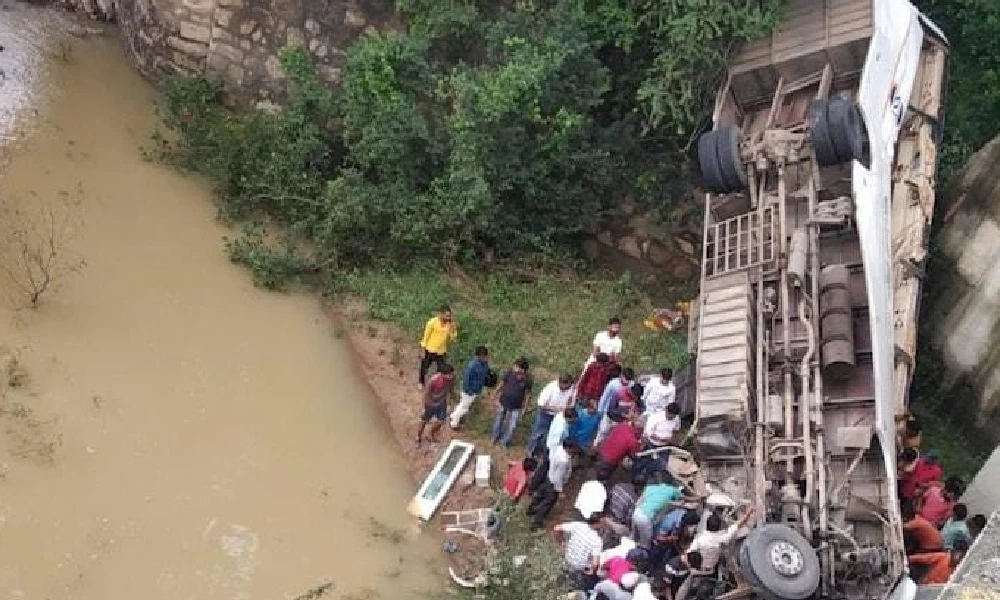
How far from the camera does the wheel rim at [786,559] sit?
26.5ft

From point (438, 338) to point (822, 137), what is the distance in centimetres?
423

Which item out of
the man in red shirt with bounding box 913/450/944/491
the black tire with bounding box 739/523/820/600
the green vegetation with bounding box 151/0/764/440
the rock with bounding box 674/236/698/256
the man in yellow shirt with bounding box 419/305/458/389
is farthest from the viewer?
the rock with bounding box 674/236/698/256

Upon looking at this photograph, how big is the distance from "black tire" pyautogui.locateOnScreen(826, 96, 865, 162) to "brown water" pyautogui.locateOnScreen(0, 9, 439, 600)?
5168 millimetres

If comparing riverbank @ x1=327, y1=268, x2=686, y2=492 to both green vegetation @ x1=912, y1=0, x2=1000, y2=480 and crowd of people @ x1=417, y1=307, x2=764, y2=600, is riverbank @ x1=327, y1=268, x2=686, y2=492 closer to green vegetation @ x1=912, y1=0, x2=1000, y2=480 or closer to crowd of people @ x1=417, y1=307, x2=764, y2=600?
crowd of people @ x1=417, y1=307, x2=764, y2=600

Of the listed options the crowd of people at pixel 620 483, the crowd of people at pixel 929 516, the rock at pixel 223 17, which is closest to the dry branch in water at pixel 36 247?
the rock at pixel 223 17

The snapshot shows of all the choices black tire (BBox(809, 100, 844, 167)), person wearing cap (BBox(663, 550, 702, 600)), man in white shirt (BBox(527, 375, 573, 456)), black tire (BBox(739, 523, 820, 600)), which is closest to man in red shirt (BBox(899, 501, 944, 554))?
black tire (BBox(739, 523, 820, 600))

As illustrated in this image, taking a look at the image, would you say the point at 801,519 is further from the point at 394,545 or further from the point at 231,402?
the point at 231,402

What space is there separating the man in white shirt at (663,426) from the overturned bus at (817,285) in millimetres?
199

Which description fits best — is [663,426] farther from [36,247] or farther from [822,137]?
[36,247]

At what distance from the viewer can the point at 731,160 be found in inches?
452

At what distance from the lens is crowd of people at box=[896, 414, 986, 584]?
29.3 feet

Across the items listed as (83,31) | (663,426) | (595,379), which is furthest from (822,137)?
(83,31)

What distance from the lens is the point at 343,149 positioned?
13.5 m

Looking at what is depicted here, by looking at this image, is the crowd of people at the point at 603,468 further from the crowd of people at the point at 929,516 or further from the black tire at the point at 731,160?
the black tire at the point at 731,160
